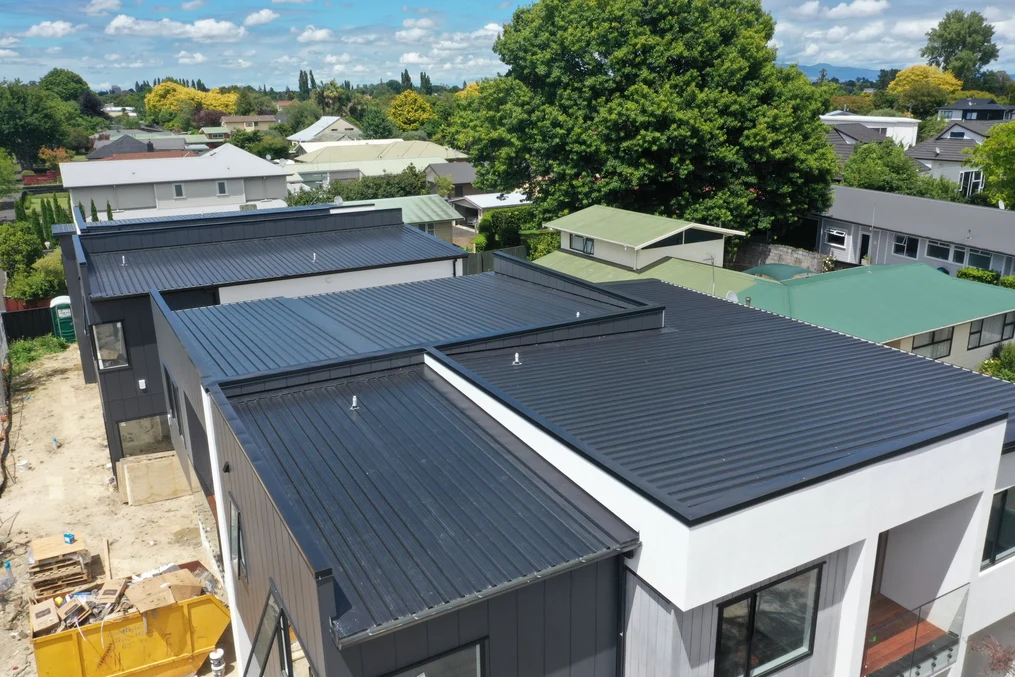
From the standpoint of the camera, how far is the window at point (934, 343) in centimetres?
2167

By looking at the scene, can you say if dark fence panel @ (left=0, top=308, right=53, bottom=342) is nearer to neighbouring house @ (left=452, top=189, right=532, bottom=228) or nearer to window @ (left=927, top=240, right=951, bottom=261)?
neighbouring house @ (left=452, top=189, right=532, bottom=228)

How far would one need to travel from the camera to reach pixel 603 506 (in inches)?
339

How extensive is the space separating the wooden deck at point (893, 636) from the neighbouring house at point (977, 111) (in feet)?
271

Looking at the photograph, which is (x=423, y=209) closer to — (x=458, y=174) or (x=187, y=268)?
(x=187, y=268)

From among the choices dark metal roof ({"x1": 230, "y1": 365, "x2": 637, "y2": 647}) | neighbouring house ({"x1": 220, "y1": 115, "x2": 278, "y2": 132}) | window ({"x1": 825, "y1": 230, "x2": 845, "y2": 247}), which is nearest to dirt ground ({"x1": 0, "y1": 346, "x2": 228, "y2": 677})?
dark metal roof ({"x1": 230, "y1": 365, "x2": 637, "y2": 647})

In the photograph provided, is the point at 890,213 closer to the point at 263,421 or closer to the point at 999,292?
the point at 999,292

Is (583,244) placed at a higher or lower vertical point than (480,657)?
higher

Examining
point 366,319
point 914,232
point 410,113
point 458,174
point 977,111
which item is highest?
point 410,113

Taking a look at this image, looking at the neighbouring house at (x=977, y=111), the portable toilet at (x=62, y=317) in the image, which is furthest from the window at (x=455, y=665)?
the neighbouring house at (x=977, y=111)

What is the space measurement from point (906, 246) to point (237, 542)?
34886mm

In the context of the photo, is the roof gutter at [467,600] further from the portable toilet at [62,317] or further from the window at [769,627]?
the portable toilet at [62,317]

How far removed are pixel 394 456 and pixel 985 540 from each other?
341 inches

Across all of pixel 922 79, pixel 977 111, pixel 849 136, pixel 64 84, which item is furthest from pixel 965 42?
pixel 64 84

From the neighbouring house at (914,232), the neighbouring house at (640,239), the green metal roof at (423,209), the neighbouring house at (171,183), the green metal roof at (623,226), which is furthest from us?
the neighbouring house at (171,183)
